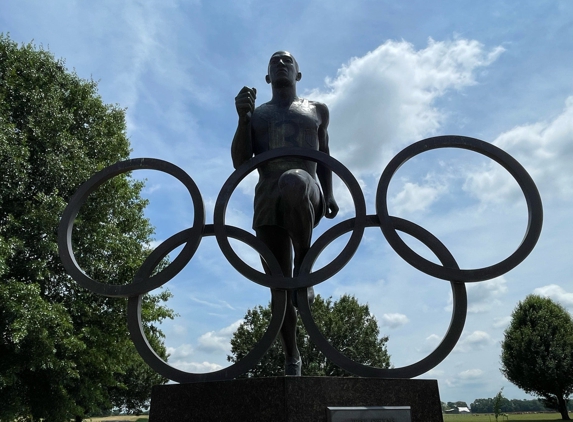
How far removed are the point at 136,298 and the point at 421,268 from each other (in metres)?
3.59

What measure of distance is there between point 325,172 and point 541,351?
31738 millimetres

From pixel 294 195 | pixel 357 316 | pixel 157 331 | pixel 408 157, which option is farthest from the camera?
pixel 357 316

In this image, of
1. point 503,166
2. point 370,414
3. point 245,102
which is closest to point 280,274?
point 370,414

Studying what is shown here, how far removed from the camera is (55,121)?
16.2 metres

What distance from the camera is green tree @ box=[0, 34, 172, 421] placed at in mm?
13453

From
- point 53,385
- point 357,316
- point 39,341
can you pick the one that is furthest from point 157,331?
point 357,316

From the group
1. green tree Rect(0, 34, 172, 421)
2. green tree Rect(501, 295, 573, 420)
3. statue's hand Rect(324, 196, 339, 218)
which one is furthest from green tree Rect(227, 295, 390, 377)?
statue's hand Rect(324, 196, 339, 218)

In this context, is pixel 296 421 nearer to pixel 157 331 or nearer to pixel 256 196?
pixel 256 196

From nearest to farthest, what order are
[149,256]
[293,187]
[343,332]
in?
[293,187] < [149,256] < [343,332]

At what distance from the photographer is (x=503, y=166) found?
22.3 feet

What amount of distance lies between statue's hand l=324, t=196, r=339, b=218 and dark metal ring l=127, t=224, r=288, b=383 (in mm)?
1538

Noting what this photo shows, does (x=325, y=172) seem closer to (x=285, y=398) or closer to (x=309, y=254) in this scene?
(x=309, y=254)

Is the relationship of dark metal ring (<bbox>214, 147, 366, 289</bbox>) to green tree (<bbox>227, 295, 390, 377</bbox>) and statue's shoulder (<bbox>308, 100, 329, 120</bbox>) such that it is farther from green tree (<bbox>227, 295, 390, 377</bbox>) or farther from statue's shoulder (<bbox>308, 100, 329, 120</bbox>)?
green tree (<bbox>227, 295, 390, 377</bbox>)

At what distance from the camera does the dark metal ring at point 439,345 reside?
5.75 m
